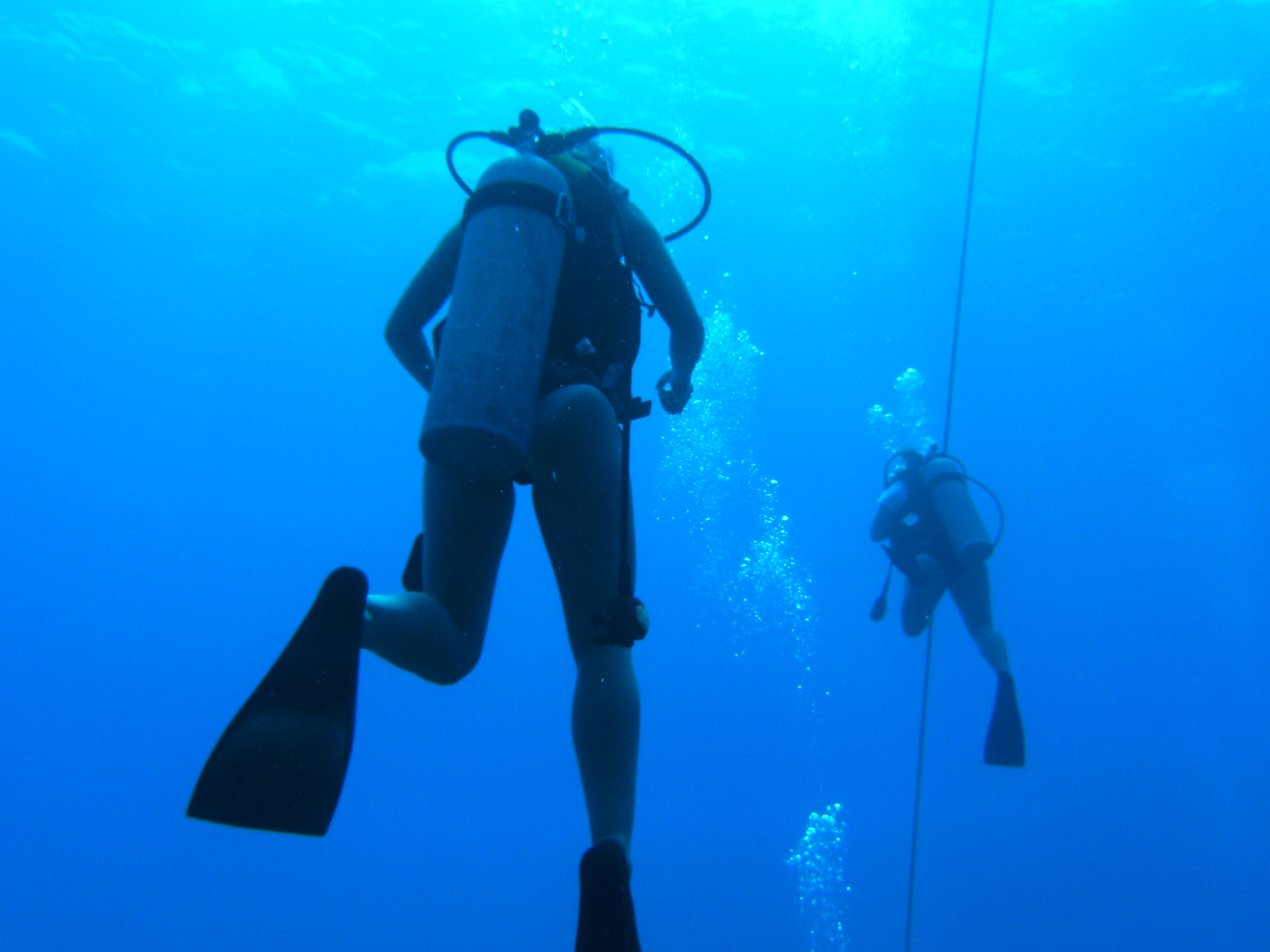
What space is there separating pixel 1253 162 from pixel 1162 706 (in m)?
59.9

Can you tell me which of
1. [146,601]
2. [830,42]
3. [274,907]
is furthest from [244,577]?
[830,42]

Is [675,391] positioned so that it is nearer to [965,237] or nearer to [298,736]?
[298,736]

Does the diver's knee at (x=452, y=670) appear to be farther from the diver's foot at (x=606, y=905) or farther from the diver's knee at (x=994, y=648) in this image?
the diver's knee at (x=994, y=648)

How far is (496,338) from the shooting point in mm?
1928

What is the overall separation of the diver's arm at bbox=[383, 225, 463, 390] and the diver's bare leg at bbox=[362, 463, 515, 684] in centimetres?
47

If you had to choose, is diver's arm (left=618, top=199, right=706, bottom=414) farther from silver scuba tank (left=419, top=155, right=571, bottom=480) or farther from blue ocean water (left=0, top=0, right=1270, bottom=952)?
blue ocean water (left=0, top=0, right=1270, bottom=952)

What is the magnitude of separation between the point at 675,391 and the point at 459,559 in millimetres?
1130

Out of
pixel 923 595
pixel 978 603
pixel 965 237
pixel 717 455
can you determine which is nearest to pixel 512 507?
pixel 965 237

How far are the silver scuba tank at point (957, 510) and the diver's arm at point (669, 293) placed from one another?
186 inches

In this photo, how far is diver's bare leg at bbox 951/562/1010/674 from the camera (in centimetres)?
668

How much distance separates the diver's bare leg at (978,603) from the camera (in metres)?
6.68

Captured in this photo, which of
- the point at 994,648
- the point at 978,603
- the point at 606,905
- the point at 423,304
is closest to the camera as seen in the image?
the point at 606,905

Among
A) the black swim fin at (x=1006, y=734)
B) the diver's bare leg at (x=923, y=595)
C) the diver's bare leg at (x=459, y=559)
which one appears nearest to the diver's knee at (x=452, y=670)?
the diver's bare leg at (x=459, y=559)

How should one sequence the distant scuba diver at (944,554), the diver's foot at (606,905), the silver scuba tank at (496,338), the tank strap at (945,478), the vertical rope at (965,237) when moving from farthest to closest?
the tank strap at (945,478) → the distant scuba diver at (944,554) → the vertical rope at (965,237) → the silver scuba tank at (496,338) → the diver's foot at (606,905)
